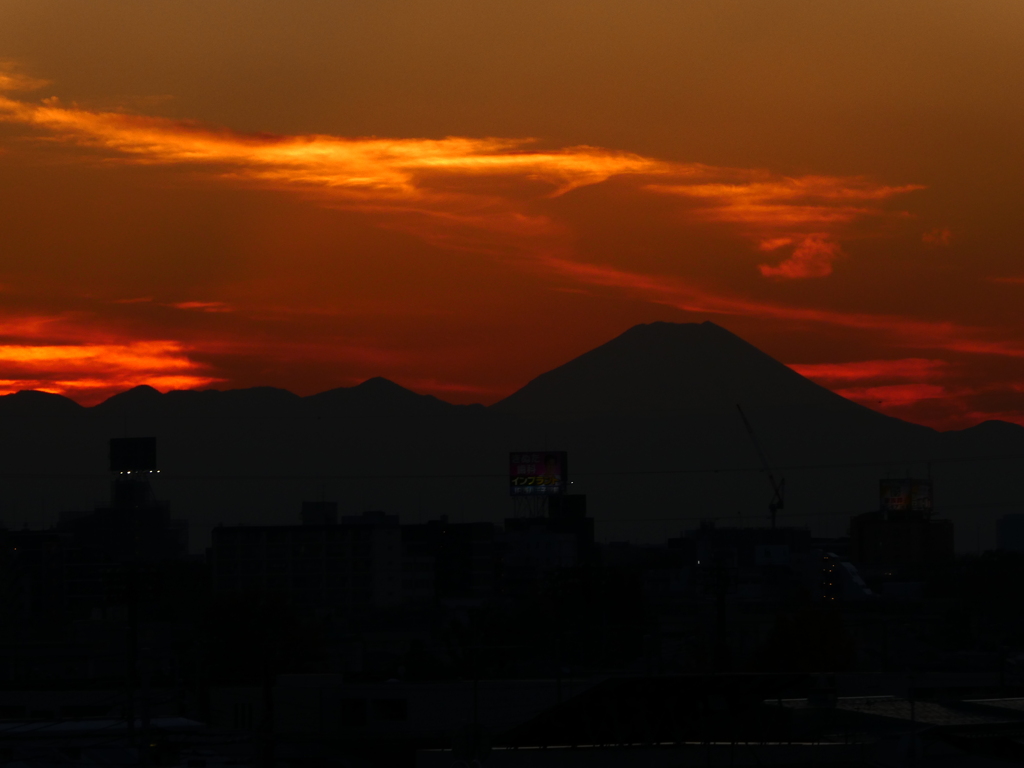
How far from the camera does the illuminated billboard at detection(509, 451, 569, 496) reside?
191375 millimetres

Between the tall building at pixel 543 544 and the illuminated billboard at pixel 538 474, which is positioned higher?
the illuminated billboard at pixel 538 474

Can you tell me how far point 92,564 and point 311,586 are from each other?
42.0 m

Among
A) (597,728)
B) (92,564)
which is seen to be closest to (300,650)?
(597,728)

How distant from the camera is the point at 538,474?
192 metres

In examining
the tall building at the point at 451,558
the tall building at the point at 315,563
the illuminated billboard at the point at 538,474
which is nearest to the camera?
the tall building at the point at 315,563

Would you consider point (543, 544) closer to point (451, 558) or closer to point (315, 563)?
point (451, 558)

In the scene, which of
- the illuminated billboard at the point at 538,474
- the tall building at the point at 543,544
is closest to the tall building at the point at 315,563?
the tall building at the point at 543,544

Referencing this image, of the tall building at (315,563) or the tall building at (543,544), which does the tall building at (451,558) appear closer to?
the tall building at (315,563)

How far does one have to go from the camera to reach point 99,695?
45812mm

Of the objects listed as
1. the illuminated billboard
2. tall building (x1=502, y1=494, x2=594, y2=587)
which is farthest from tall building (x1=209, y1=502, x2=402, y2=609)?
the illuminated billboard

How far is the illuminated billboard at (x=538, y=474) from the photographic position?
191m

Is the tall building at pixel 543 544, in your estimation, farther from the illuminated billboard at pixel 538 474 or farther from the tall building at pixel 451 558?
the tall building at pixel 451 558

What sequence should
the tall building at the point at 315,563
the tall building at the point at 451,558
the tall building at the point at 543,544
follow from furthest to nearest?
the tall building at the point at 543,544 → the tall building at the point at 451,558 → the tall building at the point at 315,563

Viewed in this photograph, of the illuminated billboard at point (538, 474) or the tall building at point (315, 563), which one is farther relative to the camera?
the illuminated billboard at point (538, 474)
